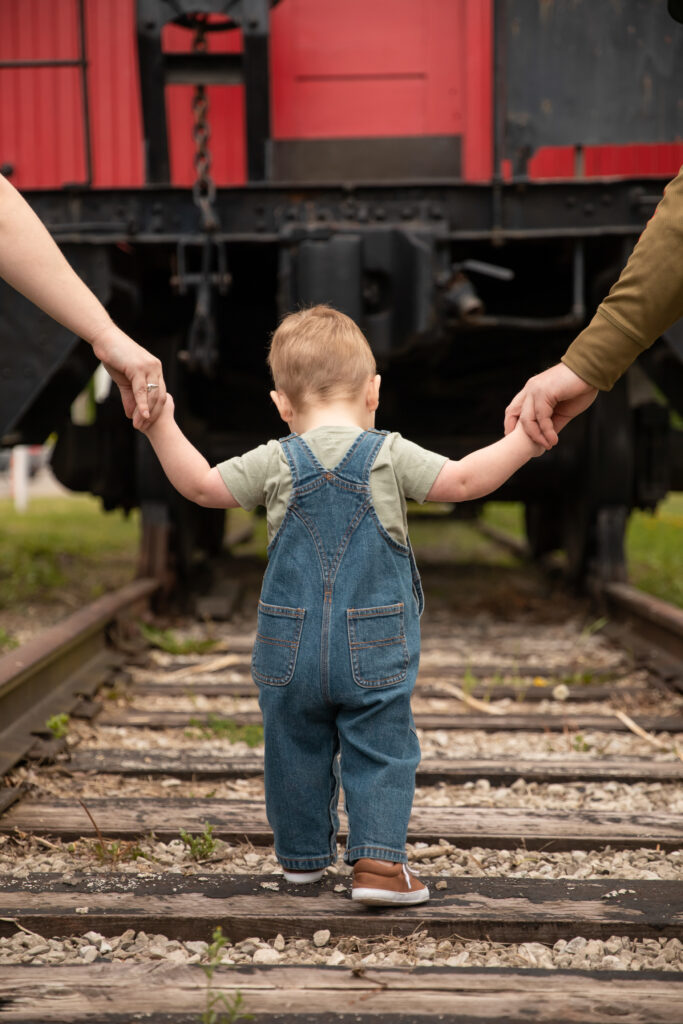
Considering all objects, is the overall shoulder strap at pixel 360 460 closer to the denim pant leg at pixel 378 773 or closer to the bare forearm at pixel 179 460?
the bare forearm at pixel 179 460

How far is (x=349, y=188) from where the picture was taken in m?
4.21

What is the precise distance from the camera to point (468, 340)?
221 inches

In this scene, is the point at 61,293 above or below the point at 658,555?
above

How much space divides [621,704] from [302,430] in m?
2.07

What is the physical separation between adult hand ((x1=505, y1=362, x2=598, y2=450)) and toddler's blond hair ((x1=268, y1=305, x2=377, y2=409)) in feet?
0.96

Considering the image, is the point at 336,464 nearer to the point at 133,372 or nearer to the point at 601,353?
the point at 133,372

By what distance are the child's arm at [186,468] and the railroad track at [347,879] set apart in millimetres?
737

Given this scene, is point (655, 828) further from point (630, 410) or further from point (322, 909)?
point (630, 410)

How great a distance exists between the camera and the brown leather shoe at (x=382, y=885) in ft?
6.06

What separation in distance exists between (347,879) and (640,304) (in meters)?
1.24

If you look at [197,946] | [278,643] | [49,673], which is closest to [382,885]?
[197,946]

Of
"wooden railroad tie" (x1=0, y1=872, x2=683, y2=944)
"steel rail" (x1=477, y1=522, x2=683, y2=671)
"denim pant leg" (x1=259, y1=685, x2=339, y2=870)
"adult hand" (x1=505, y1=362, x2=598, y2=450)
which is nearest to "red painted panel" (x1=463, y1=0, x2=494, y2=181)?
"steel rail" (x1=477, y1=522, x2=683, y2=671)

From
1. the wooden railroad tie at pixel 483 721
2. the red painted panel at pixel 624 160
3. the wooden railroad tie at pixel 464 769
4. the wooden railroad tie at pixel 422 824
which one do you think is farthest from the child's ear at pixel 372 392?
the red painted panel at pixel 624 160

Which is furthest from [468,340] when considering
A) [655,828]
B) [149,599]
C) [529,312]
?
[655,828]
